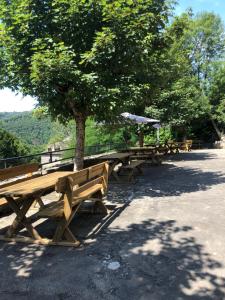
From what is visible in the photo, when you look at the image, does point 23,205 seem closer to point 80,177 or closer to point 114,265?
point 80,177

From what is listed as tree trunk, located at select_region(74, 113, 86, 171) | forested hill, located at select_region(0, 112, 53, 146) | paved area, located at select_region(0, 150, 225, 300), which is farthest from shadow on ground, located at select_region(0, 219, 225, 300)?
forested hill, located at select_region(0, 112, 53, 146)

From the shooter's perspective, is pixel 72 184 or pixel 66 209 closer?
pixel 66 209

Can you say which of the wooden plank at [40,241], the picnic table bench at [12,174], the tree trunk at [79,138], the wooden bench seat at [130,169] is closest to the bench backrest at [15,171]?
the picnic table bench at [12,174]

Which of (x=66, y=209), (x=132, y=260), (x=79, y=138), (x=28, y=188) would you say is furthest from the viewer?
(x=79, y=138)

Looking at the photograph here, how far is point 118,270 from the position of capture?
386 centimetres

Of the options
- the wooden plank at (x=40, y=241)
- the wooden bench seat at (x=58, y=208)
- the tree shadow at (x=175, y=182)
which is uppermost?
the wooden bench seat at (x=58, y=208)

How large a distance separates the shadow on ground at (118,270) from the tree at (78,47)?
3.50 metres

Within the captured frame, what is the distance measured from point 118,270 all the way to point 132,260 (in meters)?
0.32

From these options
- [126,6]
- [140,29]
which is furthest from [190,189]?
[126,6]

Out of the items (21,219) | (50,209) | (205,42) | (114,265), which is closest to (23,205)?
(21,219)

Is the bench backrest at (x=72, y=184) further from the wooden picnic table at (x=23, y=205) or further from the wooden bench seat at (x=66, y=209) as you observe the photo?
the wooden picnic table at (x=23, y=205)

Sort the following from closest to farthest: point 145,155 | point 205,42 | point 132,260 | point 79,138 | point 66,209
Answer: point 132,260
point 66,209
point 79,138
point 145,155
point 205,42

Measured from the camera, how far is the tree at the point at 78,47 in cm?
689

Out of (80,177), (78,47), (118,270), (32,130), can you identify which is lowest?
(118,270)
